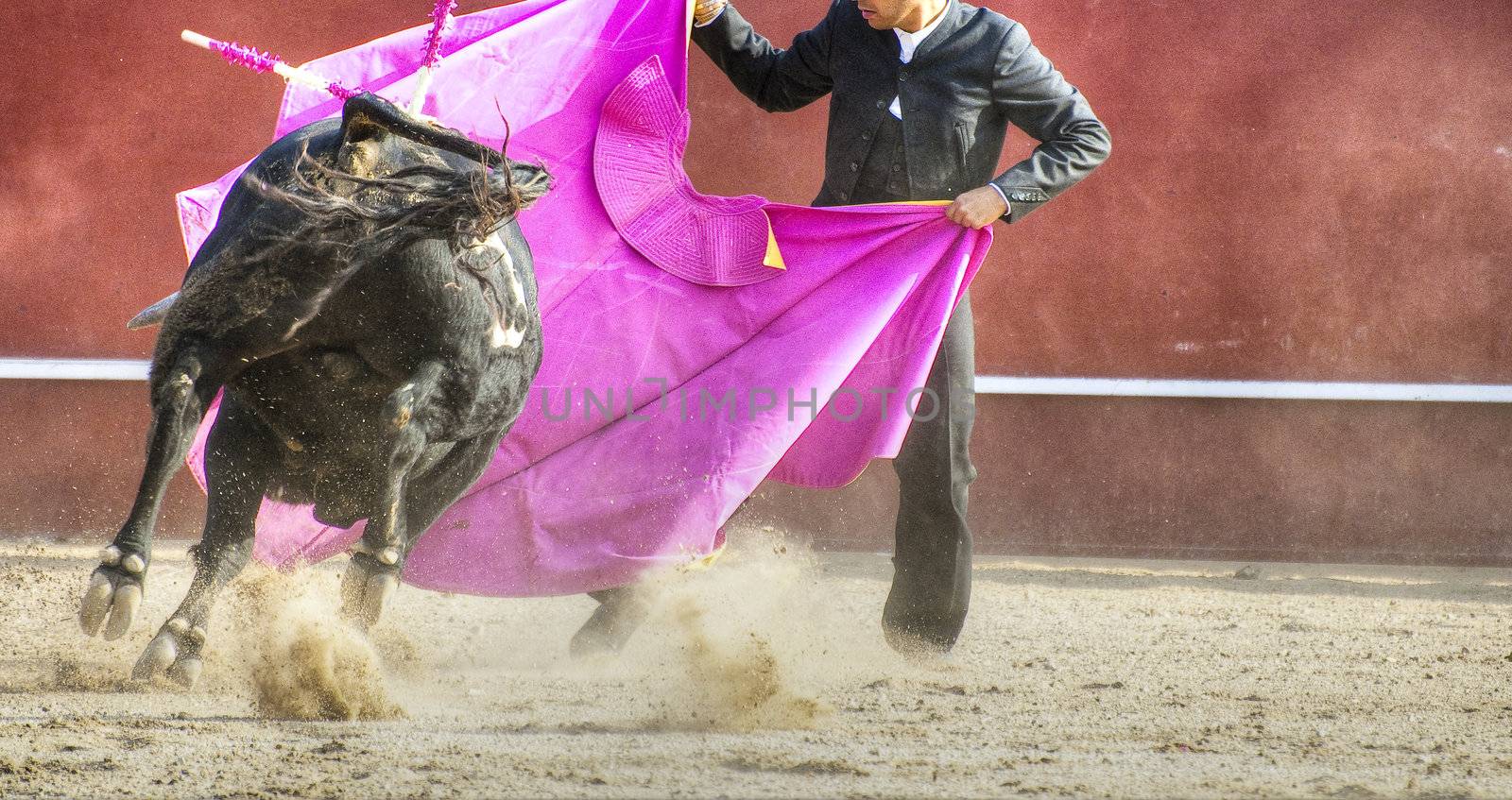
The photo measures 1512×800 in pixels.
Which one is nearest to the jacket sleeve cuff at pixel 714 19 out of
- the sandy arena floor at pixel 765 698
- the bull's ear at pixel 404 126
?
the bull's ear at pixel 404 126

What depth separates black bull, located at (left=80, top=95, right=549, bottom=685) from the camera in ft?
8.62

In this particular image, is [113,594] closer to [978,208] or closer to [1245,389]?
[978,208]

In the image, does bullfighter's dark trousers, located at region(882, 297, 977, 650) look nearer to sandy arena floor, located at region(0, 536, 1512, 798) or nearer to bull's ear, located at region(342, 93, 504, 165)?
sandy arena floor, located at region(0, 536, 1512, 798)

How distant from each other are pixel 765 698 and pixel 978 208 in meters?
1.25

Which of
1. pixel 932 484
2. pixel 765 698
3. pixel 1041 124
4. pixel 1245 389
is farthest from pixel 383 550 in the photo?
pixel 1245 389

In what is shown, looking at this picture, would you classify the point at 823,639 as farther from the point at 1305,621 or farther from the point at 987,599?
the point at 1305,621

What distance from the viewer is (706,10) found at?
3.84 metres

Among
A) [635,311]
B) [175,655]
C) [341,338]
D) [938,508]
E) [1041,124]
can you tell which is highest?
[1041,124]

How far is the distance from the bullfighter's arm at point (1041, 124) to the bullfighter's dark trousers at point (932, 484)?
28cm

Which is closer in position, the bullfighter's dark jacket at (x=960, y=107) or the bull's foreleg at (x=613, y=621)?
the bullfighter's dark jacket at (x=960, y=107)

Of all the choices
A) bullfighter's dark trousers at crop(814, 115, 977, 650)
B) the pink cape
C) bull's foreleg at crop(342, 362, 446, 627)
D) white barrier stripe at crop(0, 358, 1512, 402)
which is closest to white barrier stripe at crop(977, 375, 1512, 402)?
white barrier stripe at crop(0, 358, 1512, 402)

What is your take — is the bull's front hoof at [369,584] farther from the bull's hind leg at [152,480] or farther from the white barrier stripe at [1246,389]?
the white barrier stripe at [1246,389]

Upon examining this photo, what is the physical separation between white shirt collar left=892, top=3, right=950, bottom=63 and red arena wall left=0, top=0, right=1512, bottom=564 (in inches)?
63.4

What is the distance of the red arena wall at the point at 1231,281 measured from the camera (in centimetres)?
529
